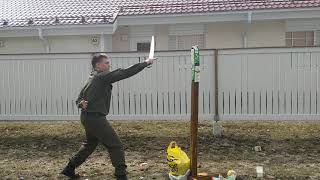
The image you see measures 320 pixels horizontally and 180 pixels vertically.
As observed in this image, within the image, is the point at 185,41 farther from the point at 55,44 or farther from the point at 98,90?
the point at 98,90

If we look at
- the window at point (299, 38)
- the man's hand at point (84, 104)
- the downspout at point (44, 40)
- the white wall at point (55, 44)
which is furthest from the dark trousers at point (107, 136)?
the window at point (299, 38)

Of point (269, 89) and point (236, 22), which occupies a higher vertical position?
point (236, 22)

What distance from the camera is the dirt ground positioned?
21.9ft

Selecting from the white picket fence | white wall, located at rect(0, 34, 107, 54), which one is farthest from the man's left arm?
white wall, located at rect(0, 34, 107, 54)

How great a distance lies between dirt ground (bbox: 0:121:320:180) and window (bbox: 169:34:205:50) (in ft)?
A: 14.4

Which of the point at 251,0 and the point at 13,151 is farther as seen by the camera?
the point at 251,0

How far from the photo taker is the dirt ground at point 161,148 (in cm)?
666

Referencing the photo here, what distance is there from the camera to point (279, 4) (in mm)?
13195

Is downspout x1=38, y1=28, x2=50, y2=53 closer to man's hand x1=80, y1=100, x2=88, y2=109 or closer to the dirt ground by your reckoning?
the dirt ground

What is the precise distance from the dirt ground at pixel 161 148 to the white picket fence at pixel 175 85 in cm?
44

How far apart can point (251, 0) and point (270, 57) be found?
5586 millimetres

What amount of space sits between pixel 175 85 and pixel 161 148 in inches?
55.0

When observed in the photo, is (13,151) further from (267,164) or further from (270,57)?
(270,57)

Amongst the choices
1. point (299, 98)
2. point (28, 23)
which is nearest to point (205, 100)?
point (299, 98)
